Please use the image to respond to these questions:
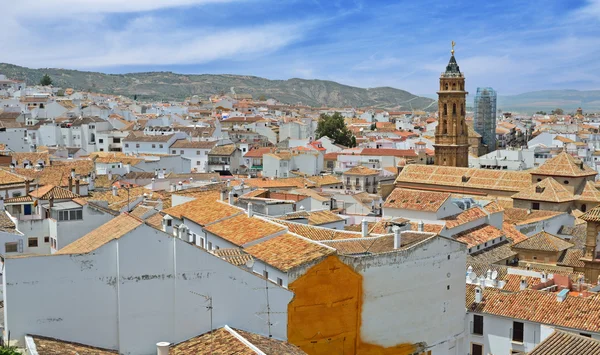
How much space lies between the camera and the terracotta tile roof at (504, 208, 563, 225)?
38.7 metres

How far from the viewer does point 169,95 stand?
184 metres

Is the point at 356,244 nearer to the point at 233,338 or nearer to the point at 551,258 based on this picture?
the point at 233,338

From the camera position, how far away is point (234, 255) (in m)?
19.4

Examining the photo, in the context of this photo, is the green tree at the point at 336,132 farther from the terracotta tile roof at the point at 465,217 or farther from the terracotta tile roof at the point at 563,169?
the terracotta tile roof at the point at 465,217

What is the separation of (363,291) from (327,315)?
111 cm

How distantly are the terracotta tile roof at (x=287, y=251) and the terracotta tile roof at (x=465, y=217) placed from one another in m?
13.3

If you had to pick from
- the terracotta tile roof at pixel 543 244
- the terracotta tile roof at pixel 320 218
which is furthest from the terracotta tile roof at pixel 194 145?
the terracotta tile roof at pixel 320 218

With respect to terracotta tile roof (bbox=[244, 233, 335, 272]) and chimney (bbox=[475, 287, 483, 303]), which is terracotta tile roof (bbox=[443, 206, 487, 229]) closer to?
chimney (bbox=[475, 287, 483, 303])

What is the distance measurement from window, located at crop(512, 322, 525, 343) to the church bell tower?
141 ft

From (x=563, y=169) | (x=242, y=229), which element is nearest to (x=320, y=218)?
(x=242, y=229)

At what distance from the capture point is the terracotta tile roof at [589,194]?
1736 inches

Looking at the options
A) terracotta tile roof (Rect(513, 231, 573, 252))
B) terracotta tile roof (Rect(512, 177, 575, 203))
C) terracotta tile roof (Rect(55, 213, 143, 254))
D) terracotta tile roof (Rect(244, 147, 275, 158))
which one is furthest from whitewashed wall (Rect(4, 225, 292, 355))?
terracotta tile roof (Rect(244, 147, 275, 158))

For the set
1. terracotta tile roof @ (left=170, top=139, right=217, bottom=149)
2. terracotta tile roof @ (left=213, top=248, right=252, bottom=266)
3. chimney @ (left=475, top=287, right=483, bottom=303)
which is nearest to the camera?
terracotta tile roof @ (left=213, top=248, right=252, bottom=266)

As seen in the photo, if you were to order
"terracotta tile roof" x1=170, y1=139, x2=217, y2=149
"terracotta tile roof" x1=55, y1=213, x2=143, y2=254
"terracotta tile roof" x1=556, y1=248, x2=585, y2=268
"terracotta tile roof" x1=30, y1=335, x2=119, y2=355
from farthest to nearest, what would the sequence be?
"terracotta tile roof" x1=170, y1=139, x2=217, y2=149 → "terracotta tile roof" x1=556, y1=248, x2=585, y2=268 → "terracotta tile roof" x1=55, y1=213, x2=143, y2=254 → "terracotta tile roof" x1=30, y1=335, x2=119, y2=355
